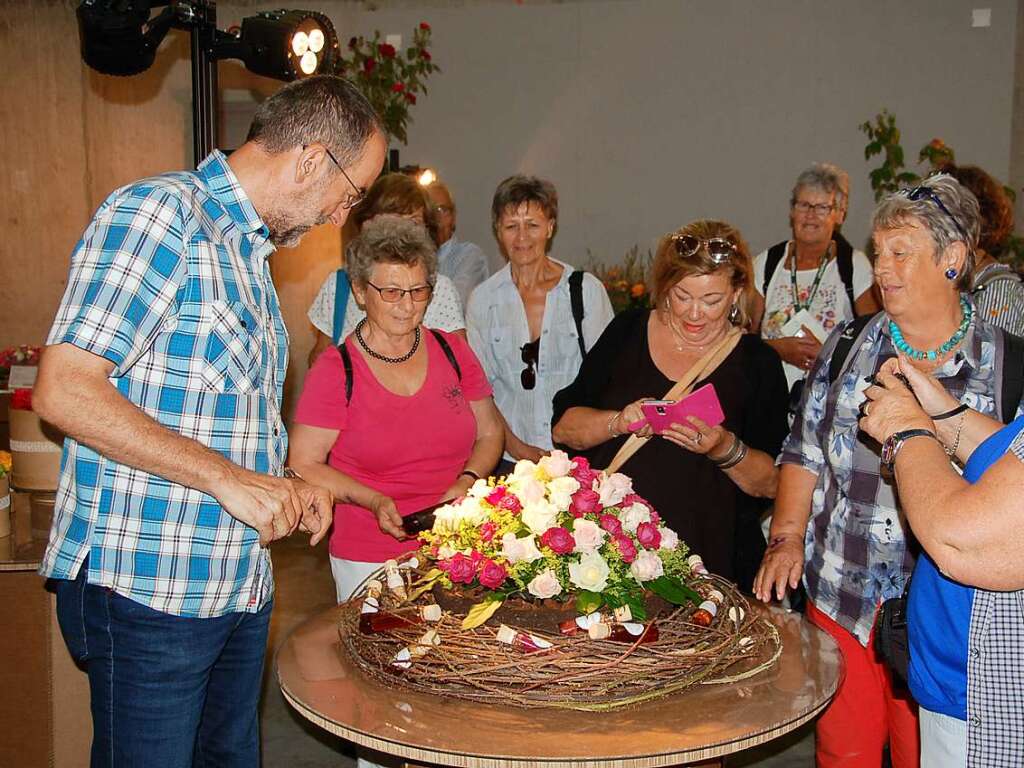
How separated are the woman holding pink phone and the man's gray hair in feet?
3.92

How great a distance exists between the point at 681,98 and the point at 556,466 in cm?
692

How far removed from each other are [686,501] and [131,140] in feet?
20.5

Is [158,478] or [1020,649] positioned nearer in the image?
[1020,649]

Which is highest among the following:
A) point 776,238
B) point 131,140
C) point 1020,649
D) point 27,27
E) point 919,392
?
point 27,27

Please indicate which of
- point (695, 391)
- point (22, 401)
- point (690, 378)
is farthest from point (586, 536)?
point (22, 401)

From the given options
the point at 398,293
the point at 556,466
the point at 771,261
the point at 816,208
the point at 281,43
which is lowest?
the point at 556,466

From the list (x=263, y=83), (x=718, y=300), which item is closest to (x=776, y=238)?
(x=263, y=83)

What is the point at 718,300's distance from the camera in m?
3.09

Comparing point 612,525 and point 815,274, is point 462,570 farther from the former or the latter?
point 815,274

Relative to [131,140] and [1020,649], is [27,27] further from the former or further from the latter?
[1020,649]

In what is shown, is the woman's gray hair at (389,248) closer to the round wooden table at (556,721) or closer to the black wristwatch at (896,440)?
the round wooden table at (556,721)

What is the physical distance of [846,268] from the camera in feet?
16.2

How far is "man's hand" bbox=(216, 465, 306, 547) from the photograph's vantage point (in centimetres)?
194

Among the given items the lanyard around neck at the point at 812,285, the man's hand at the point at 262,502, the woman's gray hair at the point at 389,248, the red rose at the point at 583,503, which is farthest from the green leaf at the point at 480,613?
the lanyard around neck at the point at 812,285
